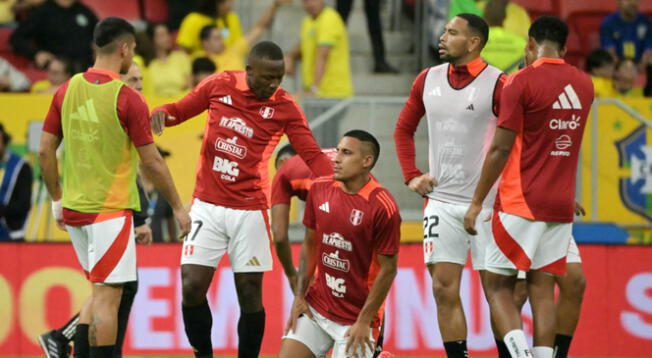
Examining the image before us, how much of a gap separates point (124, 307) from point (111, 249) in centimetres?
63

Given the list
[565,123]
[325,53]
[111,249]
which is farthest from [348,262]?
[325,53]

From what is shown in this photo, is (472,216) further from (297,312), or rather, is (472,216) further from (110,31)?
(110,31)

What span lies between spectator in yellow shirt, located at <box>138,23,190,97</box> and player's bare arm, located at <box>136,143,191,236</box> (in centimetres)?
567

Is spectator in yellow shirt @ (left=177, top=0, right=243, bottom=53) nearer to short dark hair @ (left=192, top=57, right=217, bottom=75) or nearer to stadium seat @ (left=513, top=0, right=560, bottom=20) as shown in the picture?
short dark hair @ (left=192, top=57, right=217, bottom=75)

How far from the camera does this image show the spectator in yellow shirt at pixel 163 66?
13727 mm

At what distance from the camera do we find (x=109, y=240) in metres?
7.96

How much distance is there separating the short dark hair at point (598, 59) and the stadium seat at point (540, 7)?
4.89 ft

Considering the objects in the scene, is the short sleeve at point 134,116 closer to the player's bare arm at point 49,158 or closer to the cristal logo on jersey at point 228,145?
the player's bare arm at point 49,158

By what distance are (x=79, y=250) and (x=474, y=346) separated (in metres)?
4.36

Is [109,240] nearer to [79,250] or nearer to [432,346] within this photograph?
[79,250]

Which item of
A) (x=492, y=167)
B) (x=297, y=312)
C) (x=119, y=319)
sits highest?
(x=492, y=167)

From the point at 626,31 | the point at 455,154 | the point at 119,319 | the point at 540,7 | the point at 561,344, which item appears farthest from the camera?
the point at 540,7

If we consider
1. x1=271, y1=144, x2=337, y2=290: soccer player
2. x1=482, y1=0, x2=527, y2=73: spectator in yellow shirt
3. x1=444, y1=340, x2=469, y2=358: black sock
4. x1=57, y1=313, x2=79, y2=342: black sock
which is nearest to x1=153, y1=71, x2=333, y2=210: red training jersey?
x1=271, y1=144, x2=337, y2=290: soccer player

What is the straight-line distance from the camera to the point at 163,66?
13.8 meters
